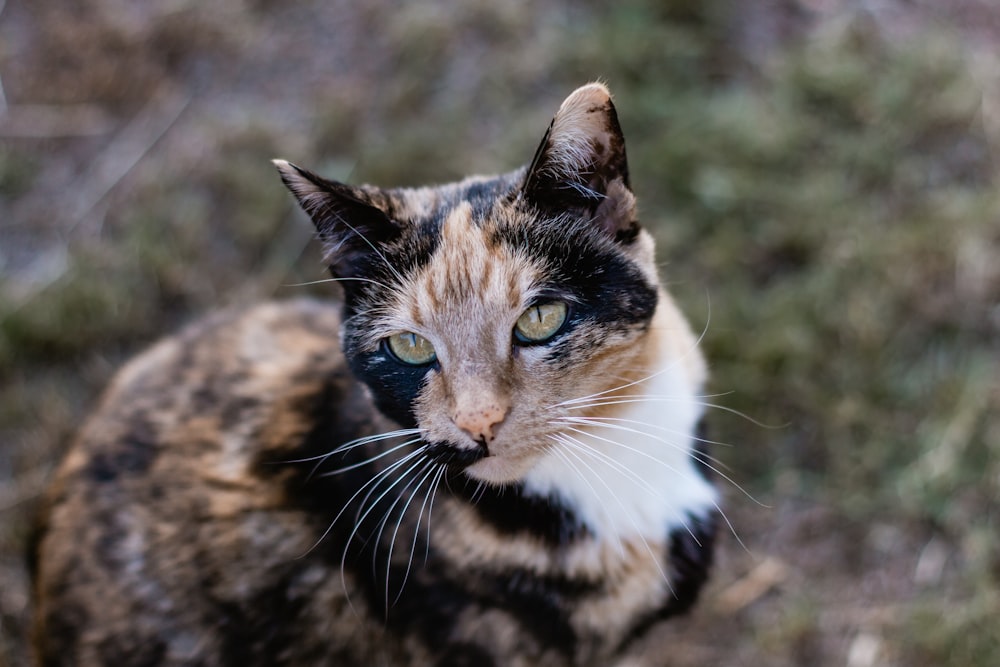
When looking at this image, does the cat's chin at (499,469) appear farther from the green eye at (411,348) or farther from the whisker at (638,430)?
the green eye at (411,348)

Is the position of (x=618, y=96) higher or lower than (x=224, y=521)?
Result: higher

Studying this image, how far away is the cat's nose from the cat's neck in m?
0.20

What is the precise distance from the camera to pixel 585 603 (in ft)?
6.95

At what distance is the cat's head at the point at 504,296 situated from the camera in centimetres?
180

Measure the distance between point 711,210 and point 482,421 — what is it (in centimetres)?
217

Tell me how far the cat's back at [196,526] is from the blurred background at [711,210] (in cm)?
96

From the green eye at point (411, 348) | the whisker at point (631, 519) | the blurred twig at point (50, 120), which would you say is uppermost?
the blurred twig at point (50, 120)

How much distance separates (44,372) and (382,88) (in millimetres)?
1858

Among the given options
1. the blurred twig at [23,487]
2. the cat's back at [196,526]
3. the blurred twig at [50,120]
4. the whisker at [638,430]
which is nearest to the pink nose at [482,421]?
the whisker at [638,430]

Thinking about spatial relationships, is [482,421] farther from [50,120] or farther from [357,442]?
[50,120]

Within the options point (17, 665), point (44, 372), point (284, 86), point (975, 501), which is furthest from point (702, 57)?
point (17, 665)

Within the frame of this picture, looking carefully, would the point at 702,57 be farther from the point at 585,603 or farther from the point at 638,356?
the point at 585,603

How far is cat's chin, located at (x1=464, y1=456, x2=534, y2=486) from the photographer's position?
184 cm

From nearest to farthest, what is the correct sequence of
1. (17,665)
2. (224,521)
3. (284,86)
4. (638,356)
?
(638,356), (224,521), (17,665), (284,86)
